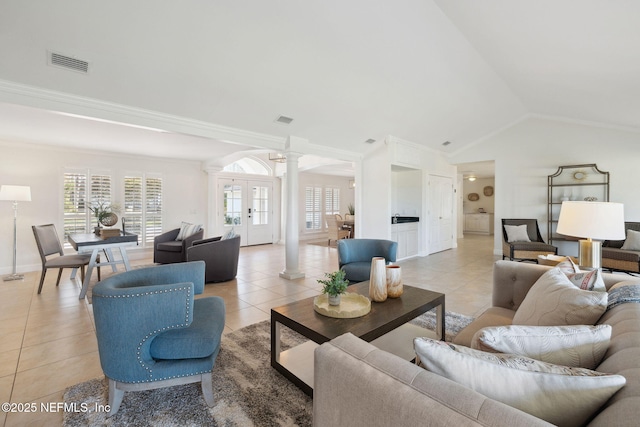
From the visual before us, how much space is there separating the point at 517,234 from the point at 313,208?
19.4ft

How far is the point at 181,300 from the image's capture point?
1.64 meters

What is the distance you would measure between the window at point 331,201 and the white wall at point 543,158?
4314 mm

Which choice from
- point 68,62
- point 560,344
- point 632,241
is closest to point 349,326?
point 560,344

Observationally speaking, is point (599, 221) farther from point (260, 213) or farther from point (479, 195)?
point (479, 195)

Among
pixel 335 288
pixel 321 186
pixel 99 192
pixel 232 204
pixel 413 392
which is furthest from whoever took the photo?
pixel 321 186

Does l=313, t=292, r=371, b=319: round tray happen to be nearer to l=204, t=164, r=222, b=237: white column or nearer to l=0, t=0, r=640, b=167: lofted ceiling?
l=0, t=0, r=640, b=167: lofted ceiling

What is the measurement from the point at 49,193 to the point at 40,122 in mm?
2084

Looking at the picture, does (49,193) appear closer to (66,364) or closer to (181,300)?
(66,364)

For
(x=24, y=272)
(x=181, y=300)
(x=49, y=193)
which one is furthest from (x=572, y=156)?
(x=24, y=272)

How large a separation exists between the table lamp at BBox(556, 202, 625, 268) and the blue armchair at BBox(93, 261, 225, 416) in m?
2.66

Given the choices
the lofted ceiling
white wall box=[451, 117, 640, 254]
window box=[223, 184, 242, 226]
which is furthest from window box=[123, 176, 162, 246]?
white wall box=[451, 117, 640, 254]

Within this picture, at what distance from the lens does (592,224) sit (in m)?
2.07

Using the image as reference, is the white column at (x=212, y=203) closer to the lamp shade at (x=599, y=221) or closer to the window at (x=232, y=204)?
the window at (x=232, y=204)

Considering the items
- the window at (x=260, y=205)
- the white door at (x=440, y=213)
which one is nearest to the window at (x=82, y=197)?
the window at (x=260, y=205)
